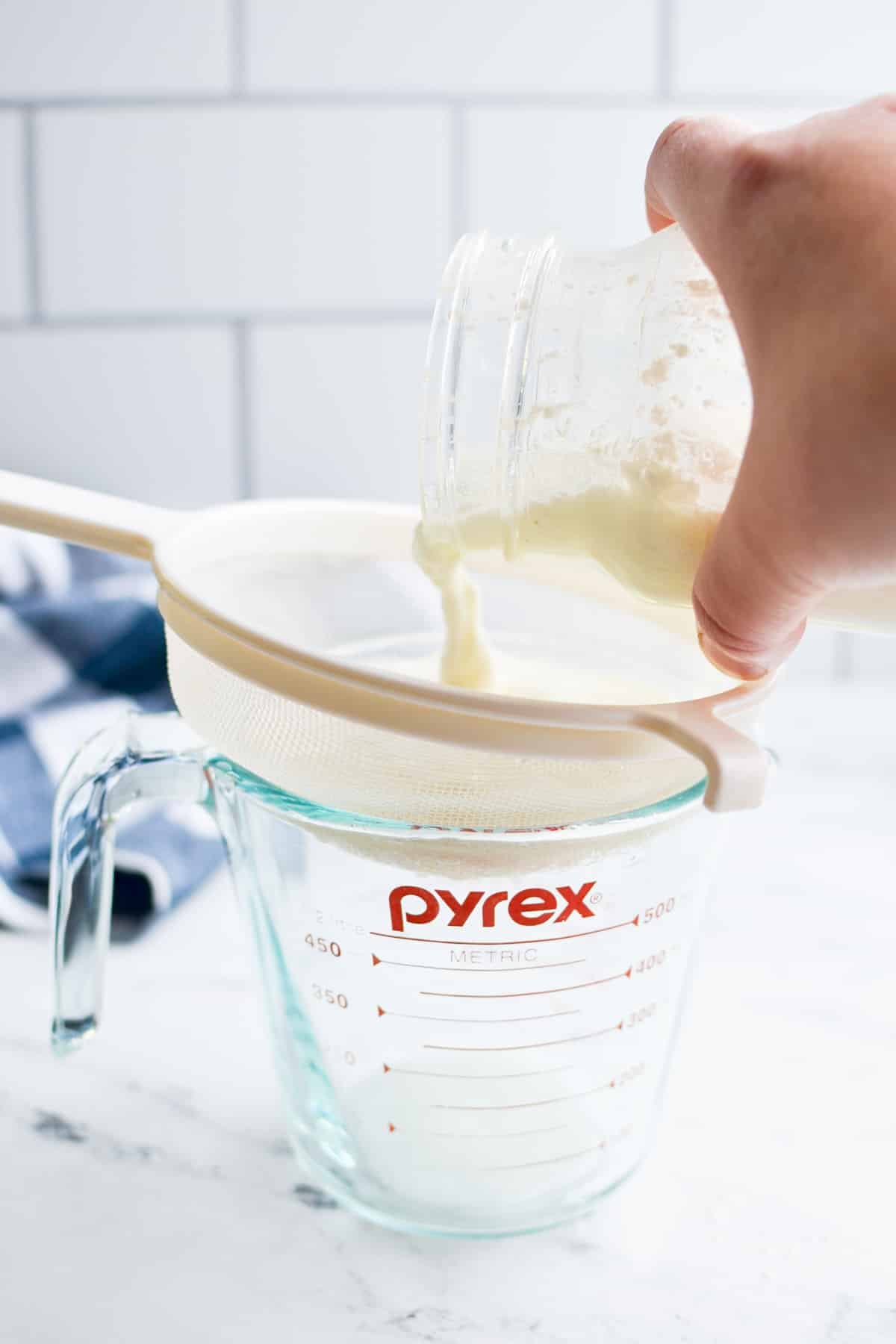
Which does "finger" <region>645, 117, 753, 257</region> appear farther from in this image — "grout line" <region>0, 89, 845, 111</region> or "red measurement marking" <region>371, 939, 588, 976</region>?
"grout line" <region>0, 89, 845, 111</region>

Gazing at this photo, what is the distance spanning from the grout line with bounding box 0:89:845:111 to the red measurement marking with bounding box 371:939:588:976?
592mm

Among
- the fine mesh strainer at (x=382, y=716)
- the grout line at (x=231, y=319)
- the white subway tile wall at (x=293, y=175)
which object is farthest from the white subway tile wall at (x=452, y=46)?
the fine mesh strainer at (x=382, y=716)

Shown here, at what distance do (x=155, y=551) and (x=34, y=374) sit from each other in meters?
0.49

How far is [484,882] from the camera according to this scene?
15.7 inches

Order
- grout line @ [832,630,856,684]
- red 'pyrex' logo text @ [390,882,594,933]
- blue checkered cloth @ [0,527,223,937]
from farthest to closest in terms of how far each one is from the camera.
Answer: grout line @ [832,630,856,684] → blue checkered cloth @ [0,527,223,937] → red 'pyrex' logo text @ [390,882,594,933]

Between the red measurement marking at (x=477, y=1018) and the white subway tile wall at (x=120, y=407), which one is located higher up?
the white subway tile wall at (x=120, y=407)

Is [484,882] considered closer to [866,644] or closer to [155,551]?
[155,551]

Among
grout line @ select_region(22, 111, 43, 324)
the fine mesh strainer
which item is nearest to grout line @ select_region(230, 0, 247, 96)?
grout line @ select_region(22, 111, 43, 324)

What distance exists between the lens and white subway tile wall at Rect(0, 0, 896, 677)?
81 centimetres

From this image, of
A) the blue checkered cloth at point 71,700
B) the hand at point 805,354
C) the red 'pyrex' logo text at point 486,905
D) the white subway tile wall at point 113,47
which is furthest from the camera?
the white subway tile wall at point 113,47

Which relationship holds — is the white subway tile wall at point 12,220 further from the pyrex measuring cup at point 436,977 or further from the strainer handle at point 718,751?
the strainer handle at point 718,751

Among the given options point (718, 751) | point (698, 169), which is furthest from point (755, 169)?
point (718, 751)

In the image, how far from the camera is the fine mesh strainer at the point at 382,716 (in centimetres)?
34

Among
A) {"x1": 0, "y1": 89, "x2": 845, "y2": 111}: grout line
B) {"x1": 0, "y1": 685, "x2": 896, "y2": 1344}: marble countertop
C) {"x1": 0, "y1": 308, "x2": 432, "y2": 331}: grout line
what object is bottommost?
{"x1": 0, "y1": 685, "x2": 896, "y2": 1344}: marble countertop
